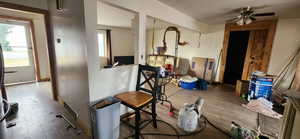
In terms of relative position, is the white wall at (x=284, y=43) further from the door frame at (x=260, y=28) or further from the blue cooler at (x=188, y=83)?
the blue cooler at (x=188, y=83)

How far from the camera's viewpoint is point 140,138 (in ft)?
5.76

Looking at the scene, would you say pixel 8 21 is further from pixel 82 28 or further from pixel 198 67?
pixel 198 67

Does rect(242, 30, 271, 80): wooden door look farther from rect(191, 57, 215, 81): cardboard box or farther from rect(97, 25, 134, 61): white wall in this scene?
rect(97, 25, 134, 61): white wall

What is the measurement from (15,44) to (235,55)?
283 inches

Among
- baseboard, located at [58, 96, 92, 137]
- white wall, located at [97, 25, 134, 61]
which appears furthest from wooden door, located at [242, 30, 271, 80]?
white wall, located at [97, 25, 134, 61]

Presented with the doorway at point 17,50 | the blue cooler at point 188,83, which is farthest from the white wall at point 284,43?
the doorway at point 17,50

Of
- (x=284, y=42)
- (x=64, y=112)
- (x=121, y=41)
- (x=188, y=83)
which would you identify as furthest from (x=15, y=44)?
(x=284, y=42)

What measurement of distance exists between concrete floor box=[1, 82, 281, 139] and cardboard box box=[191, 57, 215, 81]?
100cm

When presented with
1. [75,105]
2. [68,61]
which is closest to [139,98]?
[75,105]

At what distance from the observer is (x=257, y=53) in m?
3.89

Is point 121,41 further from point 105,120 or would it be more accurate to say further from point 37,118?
point 105,120

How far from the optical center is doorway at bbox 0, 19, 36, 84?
3.62 m

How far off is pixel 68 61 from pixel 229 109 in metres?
3.28

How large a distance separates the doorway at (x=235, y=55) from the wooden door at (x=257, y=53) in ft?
1.04
